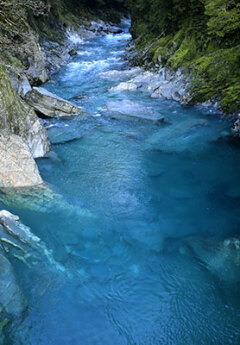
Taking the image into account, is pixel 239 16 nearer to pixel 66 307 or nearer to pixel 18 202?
pixel 18 202

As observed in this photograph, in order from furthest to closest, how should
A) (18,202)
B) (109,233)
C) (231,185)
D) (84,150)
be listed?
(84,150) → (231,185) → (18,202) → (109,233)

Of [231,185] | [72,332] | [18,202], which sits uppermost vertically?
[18,202]

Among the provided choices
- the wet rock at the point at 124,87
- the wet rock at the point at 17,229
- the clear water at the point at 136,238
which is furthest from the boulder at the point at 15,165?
the wet rock at the point at 124,87

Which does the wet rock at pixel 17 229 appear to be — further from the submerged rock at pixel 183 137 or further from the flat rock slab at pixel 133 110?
the flat rock slab at pixel 133 110

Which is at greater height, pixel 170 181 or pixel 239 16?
pixel 239 16

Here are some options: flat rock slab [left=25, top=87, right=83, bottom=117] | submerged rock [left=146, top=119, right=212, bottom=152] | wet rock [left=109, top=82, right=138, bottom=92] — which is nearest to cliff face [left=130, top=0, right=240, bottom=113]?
submerged rock [left=146, top=119, right=212, bottom=152]

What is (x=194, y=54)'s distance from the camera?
14609mm

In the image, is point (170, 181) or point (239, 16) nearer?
point (170, 181)

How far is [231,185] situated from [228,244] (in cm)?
222

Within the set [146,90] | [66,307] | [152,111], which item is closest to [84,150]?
[152,111]

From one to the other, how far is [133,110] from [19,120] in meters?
5.36

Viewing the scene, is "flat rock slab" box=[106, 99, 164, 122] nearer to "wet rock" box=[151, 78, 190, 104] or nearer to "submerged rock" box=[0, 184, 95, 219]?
"wet rock" box=[151, 78, 190, 104]

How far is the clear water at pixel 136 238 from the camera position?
424 cm

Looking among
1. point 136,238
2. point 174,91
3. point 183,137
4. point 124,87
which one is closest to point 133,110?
point 174,91
